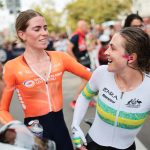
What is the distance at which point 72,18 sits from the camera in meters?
95.6

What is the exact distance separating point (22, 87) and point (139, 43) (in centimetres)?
93

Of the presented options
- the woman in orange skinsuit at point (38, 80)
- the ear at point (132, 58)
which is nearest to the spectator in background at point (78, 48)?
the woman in orange skinsuit at point (38, 80)

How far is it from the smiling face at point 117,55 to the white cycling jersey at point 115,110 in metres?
0.13

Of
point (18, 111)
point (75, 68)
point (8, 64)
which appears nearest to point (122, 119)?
point (75, 68)

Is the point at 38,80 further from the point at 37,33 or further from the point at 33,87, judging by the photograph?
the point at 37,33

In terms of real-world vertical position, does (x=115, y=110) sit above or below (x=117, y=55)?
below

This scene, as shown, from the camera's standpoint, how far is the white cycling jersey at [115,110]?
2740 millimetres

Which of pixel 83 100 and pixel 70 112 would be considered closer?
pixel 83 100

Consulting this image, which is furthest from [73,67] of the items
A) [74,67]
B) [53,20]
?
[53,20]

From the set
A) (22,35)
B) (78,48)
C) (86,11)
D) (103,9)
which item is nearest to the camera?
(22,35)

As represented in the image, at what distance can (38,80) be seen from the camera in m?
Answer: 3.09

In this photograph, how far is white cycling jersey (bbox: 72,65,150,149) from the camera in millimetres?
2740

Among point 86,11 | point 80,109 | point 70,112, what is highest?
point 80,109

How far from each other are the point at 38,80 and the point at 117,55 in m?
0.68
